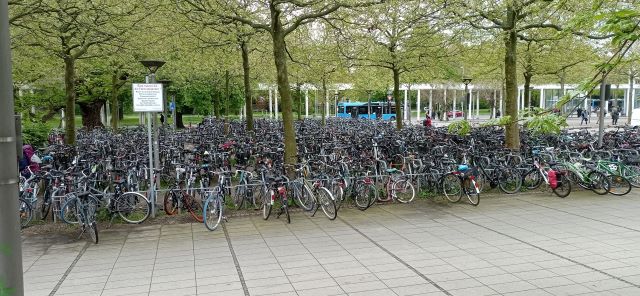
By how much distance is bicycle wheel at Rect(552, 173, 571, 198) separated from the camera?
9.41 m

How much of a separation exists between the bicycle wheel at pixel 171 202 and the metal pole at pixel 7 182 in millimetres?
6025

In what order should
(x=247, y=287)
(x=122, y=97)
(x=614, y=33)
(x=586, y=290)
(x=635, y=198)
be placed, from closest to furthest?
(x=614, y=33) < (x=586, y=290) < (x=247, y=287) < (x=635, y=198) < (x=122, y=97)

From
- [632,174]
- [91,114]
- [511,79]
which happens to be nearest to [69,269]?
[511,79]

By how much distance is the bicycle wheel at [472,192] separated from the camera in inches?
349

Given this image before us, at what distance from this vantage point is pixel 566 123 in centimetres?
269

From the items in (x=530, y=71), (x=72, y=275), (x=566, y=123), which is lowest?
→ (x=72, y=275)

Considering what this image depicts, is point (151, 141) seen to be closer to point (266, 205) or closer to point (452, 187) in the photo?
point (266, 205)

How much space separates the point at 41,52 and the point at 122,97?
21889 mm

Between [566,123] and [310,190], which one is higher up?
[566,123]

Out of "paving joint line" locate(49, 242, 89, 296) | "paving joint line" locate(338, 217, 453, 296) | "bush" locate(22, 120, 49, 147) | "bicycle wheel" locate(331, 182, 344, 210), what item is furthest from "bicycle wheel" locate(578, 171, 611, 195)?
"bush" locate(22, 120, 49, 147)

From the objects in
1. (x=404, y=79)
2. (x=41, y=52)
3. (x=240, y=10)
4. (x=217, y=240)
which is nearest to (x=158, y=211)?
(x=217, y=240)

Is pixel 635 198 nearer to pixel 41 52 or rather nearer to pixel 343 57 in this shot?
pixel 343 57

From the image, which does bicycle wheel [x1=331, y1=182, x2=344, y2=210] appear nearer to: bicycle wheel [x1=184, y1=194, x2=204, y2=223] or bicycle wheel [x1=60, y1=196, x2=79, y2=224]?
bicycle wheel [x1=184, y1=194, x2=204, y2=223]

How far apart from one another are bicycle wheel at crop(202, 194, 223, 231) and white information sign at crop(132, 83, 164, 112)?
2127 millimetres
